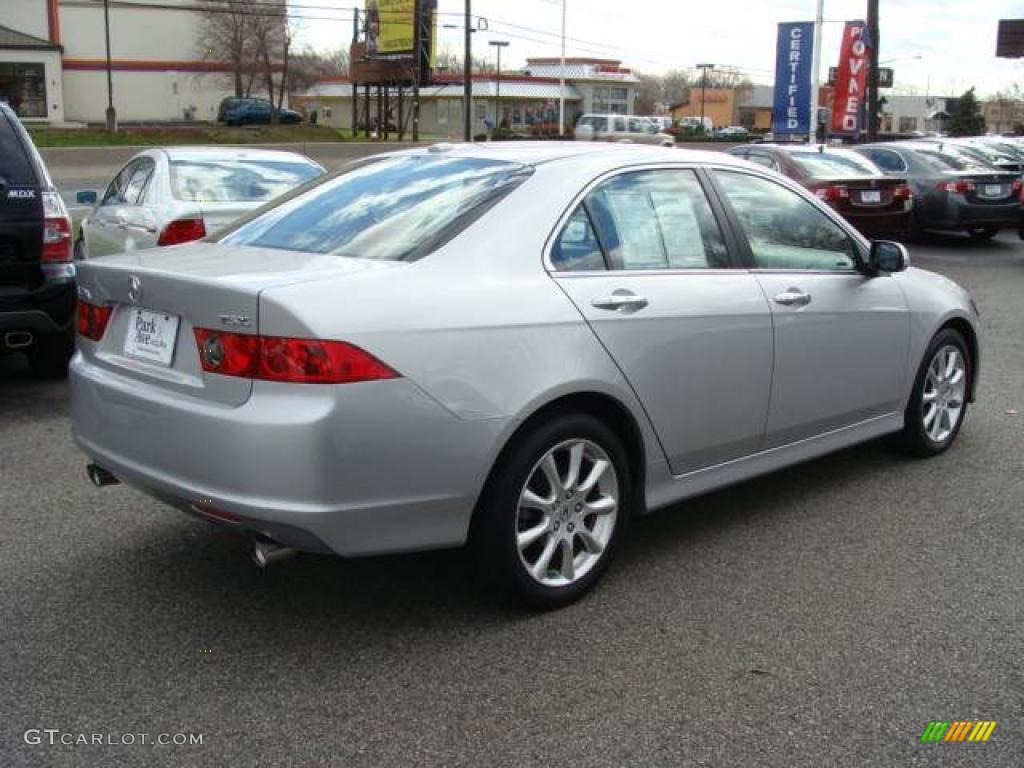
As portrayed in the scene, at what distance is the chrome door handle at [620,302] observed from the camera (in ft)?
12.2

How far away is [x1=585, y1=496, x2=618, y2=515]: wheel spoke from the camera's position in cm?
378

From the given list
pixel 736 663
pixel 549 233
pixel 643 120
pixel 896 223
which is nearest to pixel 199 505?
pixel 549 233

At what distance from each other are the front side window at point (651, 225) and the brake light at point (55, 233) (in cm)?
400

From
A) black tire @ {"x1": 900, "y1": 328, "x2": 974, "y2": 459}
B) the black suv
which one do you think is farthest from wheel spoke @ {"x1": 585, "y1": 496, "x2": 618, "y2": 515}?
the black suv

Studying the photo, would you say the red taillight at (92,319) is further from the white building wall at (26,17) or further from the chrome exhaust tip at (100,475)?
the white building wall at (26,17)

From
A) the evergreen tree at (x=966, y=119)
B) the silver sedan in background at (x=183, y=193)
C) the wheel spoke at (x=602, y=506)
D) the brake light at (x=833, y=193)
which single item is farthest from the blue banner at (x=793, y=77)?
the evergreen tree at (x=966, y=119)

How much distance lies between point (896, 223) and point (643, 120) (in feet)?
136

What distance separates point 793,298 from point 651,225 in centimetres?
79

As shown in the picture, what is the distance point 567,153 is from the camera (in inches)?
163

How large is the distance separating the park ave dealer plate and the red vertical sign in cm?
2763

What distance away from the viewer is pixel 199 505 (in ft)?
10.7

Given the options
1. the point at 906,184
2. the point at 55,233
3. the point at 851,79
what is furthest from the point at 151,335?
the point at 851,79

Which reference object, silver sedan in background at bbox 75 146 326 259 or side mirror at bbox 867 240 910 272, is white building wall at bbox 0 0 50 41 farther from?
side mirror at bbox 867 240 910 272

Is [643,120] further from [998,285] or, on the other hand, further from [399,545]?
[399,545]
